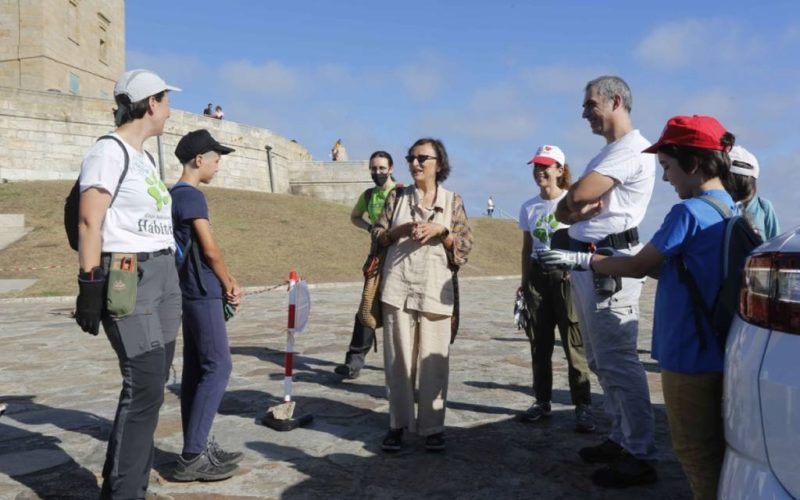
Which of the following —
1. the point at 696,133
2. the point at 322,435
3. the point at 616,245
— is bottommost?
the point at 322,435

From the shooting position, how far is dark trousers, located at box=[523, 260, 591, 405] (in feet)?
15.4

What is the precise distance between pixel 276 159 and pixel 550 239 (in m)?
35.1

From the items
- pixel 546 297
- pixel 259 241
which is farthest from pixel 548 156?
pixel 259 241

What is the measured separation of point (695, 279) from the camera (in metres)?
2.54

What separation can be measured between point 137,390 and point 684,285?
2250 millimetres

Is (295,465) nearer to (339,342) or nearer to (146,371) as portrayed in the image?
(146,371)

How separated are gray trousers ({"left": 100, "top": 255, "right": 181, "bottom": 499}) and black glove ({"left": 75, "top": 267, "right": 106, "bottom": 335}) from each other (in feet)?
0.35

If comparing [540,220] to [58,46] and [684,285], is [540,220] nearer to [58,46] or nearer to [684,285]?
[684,285]

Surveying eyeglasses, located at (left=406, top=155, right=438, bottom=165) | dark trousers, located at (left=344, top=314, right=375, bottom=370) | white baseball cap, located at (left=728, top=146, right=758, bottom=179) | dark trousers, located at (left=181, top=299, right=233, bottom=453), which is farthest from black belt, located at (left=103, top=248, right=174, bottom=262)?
dark trousers, located at (left=344, top=314, right=375, bottom=370)

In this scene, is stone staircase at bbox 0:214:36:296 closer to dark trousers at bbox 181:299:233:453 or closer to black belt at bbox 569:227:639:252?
dark trousers at bbox 181:299:233:453

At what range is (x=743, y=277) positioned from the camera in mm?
1985

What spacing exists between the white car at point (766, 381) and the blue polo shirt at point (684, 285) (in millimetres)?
541

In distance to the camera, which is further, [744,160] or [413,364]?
[413,364]

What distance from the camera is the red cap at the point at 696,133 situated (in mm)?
2660
